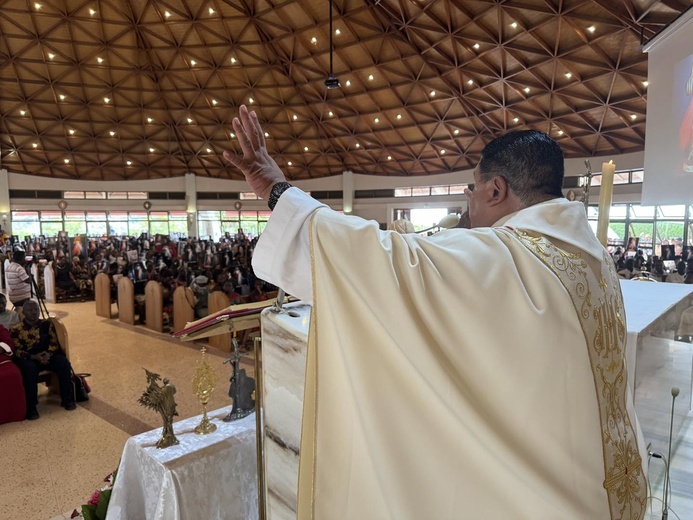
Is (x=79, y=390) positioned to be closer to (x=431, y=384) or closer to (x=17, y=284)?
(x=17, y=284)

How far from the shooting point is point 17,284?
746 cm

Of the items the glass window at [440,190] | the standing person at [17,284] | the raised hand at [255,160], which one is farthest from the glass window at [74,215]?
the raised hand at [255,160]

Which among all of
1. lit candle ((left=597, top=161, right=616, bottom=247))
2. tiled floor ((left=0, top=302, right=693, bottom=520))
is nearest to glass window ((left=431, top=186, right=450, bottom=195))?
tiled floor ((left=0, top=302, right=693, bottom=520))

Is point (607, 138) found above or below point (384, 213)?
above

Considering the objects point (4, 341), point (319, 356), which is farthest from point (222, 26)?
point (319, 356)

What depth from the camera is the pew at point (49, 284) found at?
11133 mm

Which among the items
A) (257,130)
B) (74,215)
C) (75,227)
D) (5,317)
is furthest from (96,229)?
(257,130)

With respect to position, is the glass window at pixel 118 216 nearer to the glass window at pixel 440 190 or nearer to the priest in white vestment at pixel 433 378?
the glass window at pixel 440 190

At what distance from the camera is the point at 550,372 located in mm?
966

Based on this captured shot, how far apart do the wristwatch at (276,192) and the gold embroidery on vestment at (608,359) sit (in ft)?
1.77

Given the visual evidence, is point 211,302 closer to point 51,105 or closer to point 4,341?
point 4,341

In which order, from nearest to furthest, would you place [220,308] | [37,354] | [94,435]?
[94,435] → [37,354] → [220,308]

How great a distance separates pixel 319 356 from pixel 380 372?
0.44ft

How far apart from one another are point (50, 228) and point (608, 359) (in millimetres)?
26629
